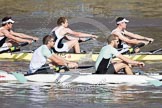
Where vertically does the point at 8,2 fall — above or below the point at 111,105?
above

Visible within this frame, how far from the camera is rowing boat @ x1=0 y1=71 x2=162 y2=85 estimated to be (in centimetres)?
1814

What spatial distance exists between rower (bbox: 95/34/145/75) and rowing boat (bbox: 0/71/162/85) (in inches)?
10.8

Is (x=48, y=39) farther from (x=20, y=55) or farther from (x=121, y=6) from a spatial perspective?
(x=121, y=6)

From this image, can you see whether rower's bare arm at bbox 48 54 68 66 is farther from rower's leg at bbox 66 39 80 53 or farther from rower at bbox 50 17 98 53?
rower's leg at bbox 66 39 80 53

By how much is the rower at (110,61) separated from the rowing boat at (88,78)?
27cm

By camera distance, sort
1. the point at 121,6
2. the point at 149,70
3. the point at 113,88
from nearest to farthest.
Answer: the point at 113,88
the point at 149,70
the point at 121,6

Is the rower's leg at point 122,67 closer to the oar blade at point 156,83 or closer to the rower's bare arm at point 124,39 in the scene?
the oar blade at point 156,83

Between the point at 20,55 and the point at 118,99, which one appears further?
the point at 20,55

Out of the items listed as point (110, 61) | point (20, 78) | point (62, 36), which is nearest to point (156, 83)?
point (110, 61)

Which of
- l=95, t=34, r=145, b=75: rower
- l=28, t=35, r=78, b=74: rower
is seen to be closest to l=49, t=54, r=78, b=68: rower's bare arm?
l=28, t=35, r=78, b=74: rower

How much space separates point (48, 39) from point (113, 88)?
2241mm

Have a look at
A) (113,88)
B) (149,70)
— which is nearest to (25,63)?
(149,70)

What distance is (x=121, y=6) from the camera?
44625 millimetres

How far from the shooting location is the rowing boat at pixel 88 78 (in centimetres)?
1814
